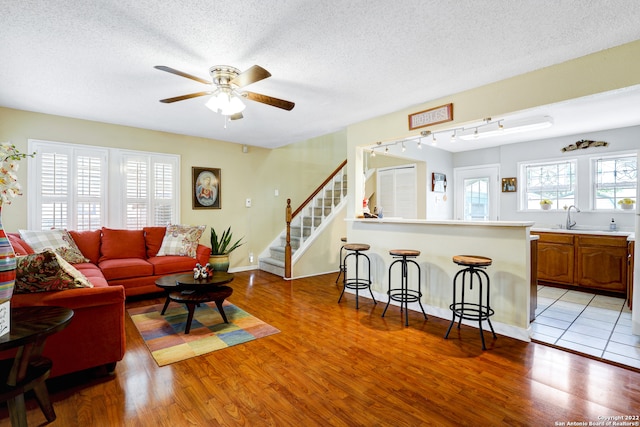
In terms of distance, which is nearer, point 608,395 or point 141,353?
point 608,395

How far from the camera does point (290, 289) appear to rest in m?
4.56

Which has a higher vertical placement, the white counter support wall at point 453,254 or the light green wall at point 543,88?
the light green wall at point 543,88

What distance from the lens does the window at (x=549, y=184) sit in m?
5.04

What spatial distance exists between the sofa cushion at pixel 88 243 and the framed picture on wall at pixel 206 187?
1.52m

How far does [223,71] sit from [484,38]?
2082 mm

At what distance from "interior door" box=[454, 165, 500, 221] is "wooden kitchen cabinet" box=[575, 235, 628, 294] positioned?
5.24ft

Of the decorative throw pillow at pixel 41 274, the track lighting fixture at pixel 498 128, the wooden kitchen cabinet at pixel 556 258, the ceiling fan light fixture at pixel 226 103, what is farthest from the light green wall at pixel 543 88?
the decorative throw pillow at pixel 41 274

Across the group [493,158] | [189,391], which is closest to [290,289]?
[189,391]

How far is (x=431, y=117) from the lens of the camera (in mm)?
3447

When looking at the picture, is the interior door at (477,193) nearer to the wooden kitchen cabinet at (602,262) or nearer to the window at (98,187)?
the wooden kitchen cabinet at (602,262)

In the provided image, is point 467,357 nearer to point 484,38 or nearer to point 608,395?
point 608,395

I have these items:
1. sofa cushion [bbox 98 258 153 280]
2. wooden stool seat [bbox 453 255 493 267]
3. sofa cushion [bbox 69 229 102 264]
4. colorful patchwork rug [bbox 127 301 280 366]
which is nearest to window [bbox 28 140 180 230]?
A: sofa cushion [bbox 69 229 102 264]

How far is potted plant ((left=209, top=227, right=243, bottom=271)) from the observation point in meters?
4.97

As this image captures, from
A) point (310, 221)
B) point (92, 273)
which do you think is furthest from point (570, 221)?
point (92, 273)
